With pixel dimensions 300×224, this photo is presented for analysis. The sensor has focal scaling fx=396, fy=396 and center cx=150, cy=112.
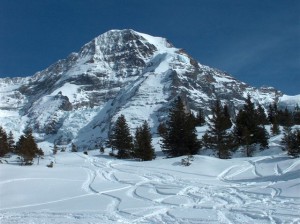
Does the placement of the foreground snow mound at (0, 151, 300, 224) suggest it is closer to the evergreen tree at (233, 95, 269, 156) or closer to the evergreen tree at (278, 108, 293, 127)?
the evergreen tree at (233, 95, 269, 156)

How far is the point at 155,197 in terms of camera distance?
56.5 feet

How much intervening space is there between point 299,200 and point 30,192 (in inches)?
543

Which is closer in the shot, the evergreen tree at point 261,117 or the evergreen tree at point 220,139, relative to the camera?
the evergreen tree at point 220,139

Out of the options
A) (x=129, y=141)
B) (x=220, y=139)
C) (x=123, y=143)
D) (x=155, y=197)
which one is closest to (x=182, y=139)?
(x=220, y=139)

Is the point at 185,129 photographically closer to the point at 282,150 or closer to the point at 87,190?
the point at 282,150

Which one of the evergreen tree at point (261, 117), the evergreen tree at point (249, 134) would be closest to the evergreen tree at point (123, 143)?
the evergreen tree at point (249, 134)

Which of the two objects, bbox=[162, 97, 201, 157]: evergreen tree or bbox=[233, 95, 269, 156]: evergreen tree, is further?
bbox=[162, 97, 201, 157]: evergreen tree

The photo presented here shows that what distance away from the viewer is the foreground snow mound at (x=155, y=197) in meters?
13.1

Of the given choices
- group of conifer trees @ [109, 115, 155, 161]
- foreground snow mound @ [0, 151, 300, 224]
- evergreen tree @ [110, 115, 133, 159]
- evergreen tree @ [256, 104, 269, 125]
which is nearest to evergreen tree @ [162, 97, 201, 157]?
group of conifer trees @ [109, 115, 155, 161]

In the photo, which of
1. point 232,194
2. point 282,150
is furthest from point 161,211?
point 282,150

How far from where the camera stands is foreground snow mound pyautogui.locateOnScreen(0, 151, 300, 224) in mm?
13125

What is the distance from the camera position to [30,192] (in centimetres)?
2134

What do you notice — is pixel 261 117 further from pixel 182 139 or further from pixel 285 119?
pixel 182 139

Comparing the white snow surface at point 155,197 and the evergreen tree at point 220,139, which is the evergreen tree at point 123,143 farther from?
the white snow surface at point 155,197
